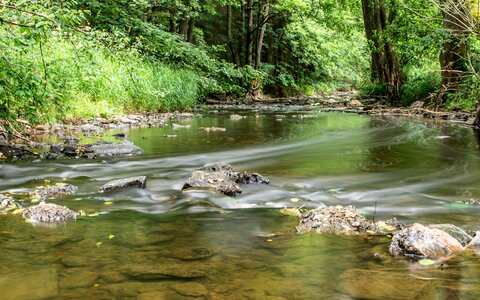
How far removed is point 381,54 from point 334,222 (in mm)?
16993

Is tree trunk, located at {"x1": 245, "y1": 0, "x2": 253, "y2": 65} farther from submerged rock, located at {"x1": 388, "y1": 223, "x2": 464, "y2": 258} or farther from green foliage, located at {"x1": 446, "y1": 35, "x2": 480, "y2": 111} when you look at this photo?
submerged rock, located at {"x1": 388, "y1": 223, "x2": 464, "y2": 258}

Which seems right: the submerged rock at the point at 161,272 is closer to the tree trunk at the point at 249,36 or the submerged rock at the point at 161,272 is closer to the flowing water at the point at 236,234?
the flowing water at the point at 236,234

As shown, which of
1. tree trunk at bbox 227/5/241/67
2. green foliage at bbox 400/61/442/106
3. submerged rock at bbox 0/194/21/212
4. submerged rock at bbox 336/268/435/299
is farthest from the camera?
tree trunk at bbox 227/5/241/67

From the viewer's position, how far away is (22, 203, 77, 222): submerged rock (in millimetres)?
3822

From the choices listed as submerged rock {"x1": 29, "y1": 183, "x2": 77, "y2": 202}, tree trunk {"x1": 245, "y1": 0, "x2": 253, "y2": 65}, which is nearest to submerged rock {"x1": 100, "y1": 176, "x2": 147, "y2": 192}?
submerged rock {"x1": 29, "y1": 183, "x2": 77, "y2": 202}

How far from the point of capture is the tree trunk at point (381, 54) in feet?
60.0

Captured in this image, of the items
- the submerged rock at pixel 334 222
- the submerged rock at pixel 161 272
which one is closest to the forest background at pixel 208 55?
the submerged rock at pixel 161 272

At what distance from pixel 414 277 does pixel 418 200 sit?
7.19 ft

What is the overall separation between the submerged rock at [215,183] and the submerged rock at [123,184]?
515 mm

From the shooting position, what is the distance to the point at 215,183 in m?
5.02

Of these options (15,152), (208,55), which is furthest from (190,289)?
(208,55)

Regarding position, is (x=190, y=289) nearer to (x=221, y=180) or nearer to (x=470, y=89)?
(x=221, y=180)

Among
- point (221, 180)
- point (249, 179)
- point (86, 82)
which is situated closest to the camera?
point (221, 180)

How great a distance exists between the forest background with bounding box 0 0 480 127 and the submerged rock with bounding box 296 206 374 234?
3.61m
